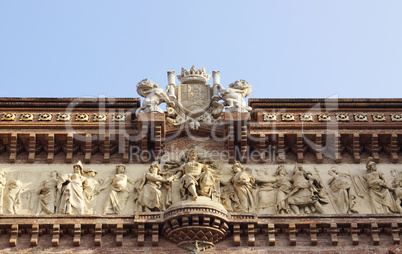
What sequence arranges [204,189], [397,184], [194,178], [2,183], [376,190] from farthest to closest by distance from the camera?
1. [397,184]
2. [376,190]
3. [2,183]
4. [194,178]
5. [204,189]

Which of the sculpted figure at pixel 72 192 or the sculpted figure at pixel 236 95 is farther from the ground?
the sculpted figure at pixel 236 95

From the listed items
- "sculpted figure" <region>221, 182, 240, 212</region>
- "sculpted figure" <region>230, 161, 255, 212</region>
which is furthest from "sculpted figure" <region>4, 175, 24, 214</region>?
"sculpted figure" <region>230, 161, 255, 212</region>

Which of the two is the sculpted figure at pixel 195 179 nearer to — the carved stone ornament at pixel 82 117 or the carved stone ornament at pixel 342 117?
the carved stone ornament at pixel 82 117

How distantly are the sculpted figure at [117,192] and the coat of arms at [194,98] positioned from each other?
2.27m

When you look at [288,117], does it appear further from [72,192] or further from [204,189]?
[72,192]

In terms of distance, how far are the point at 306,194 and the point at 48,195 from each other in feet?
23.4

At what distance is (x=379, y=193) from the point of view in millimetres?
25812

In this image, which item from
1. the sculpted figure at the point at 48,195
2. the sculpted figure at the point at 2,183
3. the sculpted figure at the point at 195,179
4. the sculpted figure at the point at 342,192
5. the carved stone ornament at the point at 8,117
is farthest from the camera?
the carved stone ornament at the point at 8,117

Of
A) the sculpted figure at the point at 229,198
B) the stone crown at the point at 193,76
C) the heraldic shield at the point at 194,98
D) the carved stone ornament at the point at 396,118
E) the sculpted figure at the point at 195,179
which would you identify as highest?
the stone crown at the point at 193,76

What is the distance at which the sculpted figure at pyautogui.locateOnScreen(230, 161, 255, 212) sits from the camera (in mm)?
25328

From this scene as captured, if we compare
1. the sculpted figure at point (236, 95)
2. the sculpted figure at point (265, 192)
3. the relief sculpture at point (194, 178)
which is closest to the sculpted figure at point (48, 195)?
the relief sculpture at point (194, 178)

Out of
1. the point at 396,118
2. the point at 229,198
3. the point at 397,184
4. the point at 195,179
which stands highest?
the point at 396,118

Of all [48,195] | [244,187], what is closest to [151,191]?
[244,187]

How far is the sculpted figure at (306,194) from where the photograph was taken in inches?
1000
